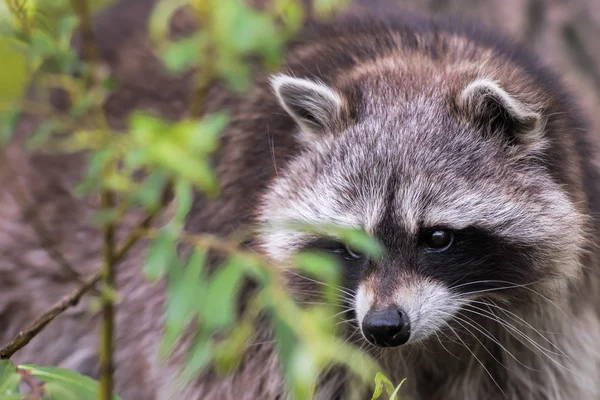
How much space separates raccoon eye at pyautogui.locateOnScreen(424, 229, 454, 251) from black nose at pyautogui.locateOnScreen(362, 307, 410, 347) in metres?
0.21

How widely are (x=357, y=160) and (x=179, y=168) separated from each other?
95 centimetres

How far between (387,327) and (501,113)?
64cm

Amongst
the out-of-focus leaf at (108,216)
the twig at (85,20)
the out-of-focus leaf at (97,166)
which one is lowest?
the out-of-focus leaf at (108,216)

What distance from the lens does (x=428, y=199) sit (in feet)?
7.52

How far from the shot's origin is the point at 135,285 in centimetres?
314

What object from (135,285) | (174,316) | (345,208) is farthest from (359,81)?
(174,316)

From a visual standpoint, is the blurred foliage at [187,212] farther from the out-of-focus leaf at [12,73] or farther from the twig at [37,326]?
the out-of-focus leaf at [12,73]

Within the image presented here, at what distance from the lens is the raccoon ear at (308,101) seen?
2.45m

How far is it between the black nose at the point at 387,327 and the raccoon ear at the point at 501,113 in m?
0.57

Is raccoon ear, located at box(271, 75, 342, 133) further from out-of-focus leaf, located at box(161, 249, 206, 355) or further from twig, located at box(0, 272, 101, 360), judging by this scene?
out-of-focus leaf, located at box(161, 249, 206, 355)

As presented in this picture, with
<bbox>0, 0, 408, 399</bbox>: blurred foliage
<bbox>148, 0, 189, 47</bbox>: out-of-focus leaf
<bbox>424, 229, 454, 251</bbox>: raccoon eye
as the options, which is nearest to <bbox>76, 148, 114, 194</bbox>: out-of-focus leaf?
<bbox>0, 0, 408, 399</bbox>: blurred foliage

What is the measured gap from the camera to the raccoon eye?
232cm

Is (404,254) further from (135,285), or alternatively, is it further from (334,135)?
(135,285)

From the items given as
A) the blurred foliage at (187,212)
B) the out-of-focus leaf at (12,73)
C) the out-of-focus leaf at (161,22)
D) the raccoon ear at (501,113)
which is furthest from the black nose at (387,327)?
the out-of-focus leaf at (12,73)
